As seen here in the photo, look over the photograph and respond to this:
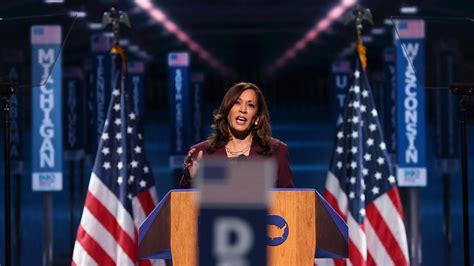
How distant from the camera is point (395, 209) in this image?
22.7 feet

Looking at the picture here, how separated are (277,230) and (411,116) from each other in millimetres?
5474

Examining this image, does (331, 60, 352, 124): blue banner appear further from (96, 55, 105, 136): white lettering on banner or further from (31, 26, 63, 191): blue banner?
(31, 26, 63, 191): blue banner

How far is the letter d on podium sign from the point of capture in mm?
2336

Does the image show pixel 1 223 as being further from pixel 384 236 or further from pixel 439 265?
pixel 384 236

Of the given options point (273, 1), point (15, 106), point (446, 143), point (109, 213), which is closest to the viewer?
point (109, 213)

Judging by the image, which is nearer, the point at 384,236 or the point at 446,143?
the point at 384,236

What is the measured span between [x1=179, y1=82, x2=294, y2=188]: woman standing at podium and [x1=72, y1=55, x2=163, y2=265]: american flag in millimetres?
2067

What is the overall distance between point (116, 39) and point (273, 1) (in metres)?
10.0

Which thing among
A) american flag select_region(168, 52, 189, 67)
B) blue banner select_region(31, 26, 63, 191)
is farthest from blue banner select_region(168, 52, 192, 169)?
blue banner select_region(31, 26, 63, 191)

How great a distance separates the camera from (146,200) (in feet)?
23.3

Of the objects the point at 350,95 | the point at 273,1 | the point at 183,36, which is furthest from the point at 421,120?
the point at 183,36

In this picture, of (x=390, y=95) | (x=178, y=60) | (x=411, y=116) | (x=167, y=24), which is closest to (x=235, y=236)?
(x=411, y=116)

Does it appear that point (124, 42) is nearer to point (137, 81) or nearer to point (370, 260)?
point (137, 81)

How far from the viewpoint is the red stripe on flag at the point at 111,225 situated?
677 cm
